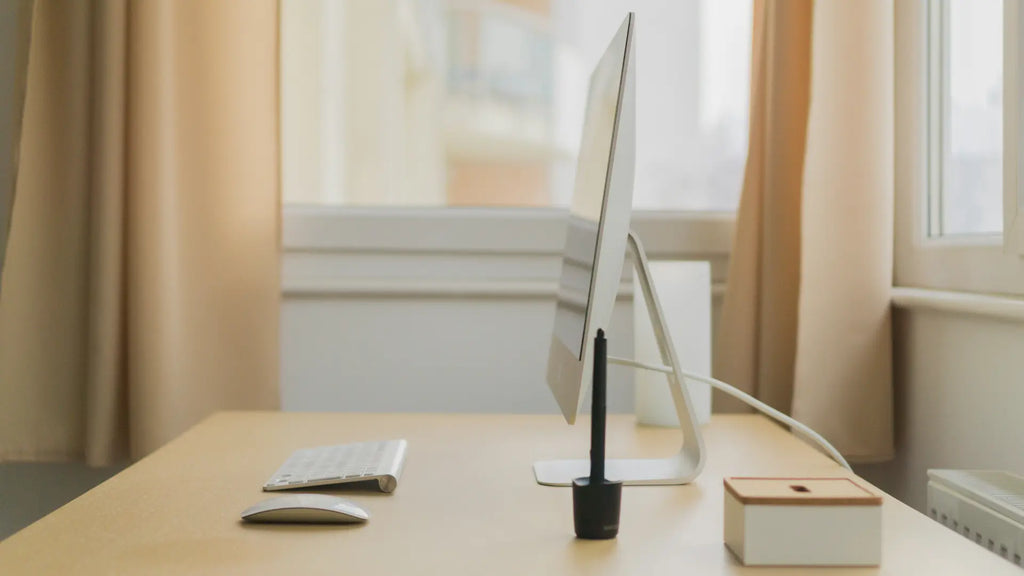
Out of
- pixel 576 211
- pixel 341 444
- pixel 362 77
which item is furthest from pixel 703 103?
pixel 341 444

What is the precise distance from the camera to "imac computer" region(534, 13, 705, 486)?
0.87m

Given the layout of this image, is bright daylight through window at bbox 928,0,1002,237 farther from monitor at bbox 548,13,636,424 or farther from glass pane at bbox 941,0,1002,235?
monitor at bbox 548,13,636,424

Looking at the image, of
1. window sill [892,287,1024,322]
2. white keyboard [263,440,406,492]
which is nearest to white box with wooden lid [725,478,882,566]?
white keyboard [263,440,406,492]

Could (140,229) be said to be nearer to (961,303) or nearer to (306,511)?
(306,511)

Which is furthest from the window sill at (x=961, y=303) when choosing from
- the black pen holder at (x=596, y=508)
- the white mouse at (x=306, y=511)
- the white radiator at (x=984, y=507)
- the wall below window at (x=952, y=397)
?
the white mouse at (x=306, y=511)

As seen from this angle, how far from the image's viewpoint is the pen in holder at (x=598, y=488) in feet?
2.63

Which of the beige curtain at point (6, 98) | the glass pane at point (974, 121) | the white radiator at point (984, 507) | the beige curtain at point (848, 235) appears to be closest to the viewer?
the white radiator at point (984, 507)

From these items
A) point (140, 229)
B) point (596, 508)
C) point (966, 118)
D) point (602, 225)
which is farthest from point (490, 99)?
point (596, 508)

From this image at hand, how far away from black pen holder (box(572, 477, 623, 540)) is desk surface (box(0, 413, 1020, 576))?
13 mm

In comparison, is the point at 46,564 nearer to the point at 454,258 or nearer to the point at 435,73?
the point at 454,258

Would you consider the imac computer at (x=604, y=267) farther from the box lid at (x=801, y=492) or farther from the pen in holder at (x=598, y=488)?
the box lid at (x=801, y=492)

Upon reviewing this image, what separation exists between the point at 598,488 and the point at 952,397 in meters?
0.88

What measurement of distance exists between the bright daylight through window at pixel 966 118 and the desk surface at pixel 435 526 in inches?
20.1

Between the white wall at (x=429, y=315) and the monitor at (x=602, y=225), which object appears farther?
the white wall at (x=429, y=315)
